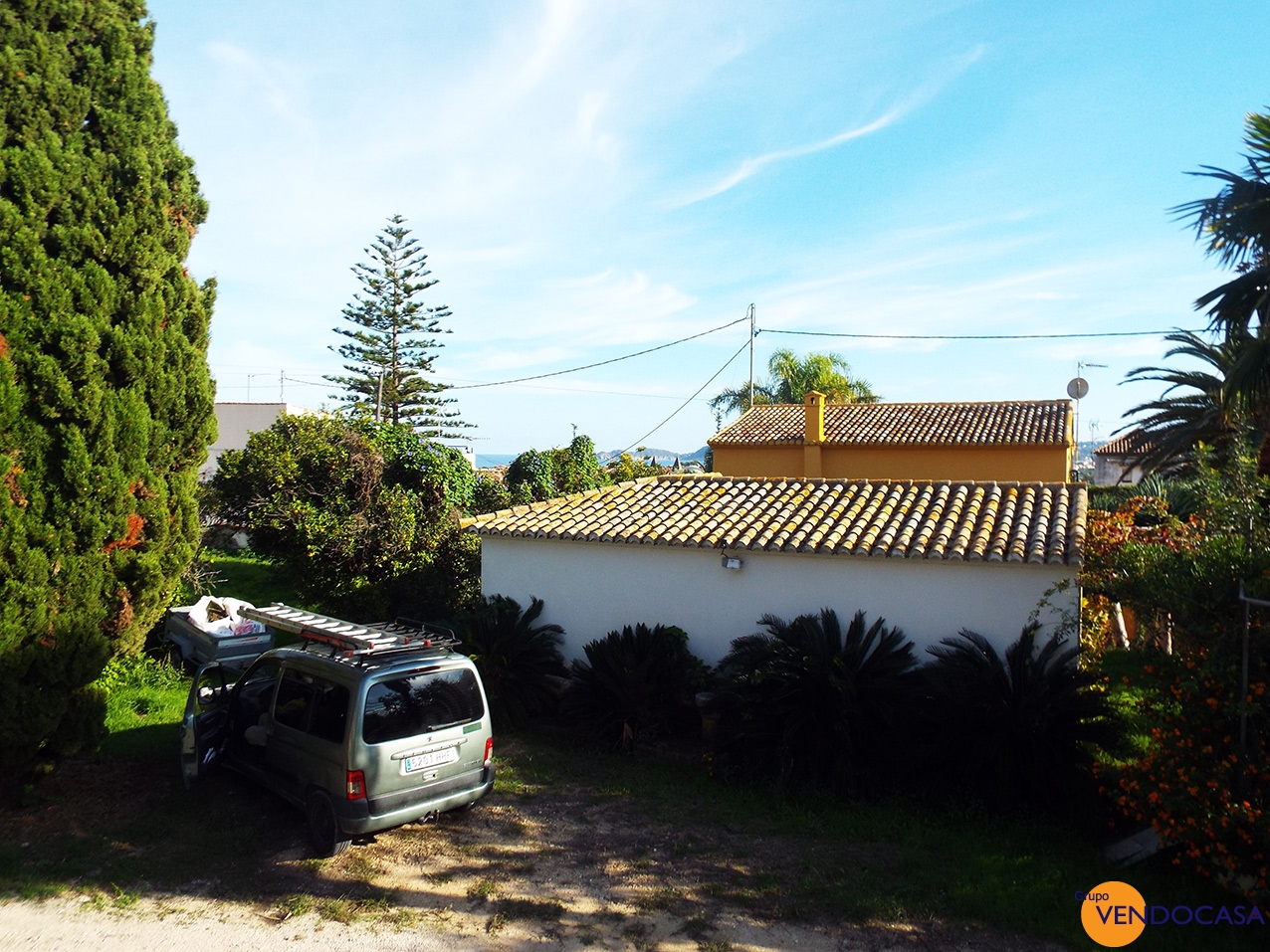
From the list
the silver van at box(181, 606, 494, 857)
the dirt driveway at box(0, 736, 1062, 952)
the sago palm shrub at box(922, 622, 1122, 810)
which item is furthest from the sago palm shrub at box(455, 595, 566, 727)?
the sago palm shrub at box(922, 622, 1122, 810)

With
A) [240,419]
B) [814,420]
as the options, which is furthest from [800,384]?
[240,419]

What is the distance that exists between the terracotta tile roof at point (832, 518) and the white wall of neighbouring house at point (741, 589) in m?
0.18

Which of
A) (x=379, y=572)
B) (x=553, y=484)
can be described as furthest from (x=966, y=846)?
(x=553, y=484)

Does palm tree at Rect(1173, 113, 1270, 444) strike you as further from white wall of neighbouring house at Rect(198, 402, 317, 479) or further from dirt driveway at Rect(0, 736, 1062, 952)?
white wall of neighbouring house at Rect(198, 402, 317, 479)

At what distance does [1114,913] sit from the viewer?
19.0 feet

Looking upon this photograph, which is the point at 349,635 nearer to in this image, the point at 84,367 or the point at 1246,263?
the point at 84,367

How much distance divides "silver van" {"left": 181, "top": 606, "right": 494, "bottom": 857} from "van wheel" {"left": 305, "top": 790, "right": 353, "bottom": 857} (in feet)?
0.03

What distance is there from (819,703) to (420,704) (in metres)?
4.18

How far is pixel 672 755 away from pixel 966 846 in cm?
354

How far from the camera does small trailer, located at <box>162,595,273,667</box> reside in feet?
41.3

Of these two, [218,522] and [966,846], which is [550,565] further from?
[218,522]

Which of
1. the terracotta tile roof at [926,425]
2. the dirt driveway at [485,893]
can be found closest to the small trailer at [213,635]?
the dirt driveway at [485,893]

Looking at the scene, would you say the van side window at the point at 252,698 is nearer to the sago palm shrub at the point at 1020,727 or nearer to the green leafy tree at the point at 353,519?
the green leafy tree at the point at 353,519

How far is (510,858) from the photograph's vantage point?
6.84m
